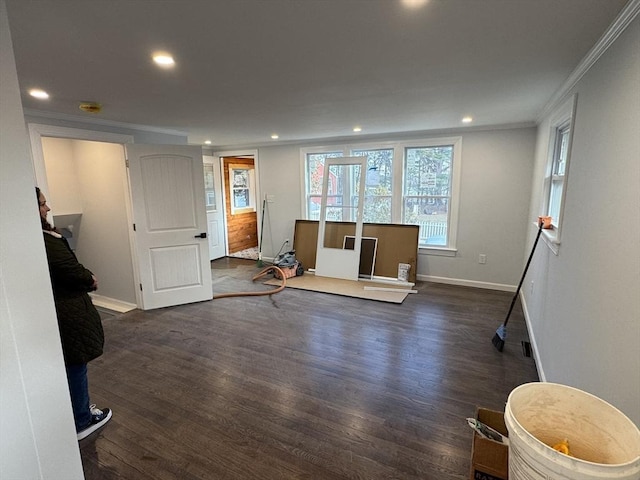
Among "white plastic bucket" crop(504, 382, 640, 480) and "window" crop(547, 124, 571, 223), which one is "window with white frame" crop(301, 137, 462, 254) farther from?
"white plastic bucket" crop(504, 382, 640, 480)

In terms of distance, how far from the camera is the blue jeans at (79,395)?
1946 millimetres

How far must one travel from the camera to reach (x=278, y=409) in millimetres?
2219

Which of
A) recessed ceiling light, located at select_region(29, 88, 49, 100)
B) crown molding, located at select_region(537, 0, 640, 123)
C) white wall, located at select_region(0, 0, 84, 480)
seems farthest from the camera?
recessed ceiling light, located at select_region(29, 88, 49, 100)

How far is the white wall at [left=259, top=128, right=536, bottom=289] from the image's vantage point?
4.30 metres

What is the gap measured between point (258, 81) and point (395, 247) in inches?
134

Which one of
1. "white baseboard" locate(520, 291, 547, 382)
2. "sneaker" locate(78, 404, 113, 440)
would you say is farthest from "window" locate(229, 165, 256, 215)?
"white baseboard" locate(520, 291, 547, 382)

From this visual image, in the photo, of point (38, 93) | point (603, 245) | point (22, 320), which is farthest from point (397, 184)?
point (22, 320)

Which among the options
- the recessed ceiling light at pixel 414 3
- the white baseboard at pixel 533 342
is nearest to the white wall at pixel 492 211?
the white baseboard at pixel 533 342

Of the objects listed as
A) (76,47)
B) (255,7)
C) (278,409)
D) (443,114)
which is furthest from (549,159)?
(76,47)

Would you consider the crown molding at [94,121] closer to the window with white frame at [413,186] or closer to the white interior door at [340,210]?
the white interior door at [340,210]

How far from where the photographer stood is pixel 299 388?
96.4 inches

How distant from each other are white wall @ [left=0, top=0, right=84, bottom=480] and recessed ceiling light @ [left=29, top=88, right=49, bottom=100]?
6.10 feet

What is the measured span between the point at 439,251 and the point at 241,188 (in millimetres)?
4496

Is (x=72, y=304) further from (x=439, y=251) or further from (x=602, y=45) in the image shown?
(x=439, y=251)
